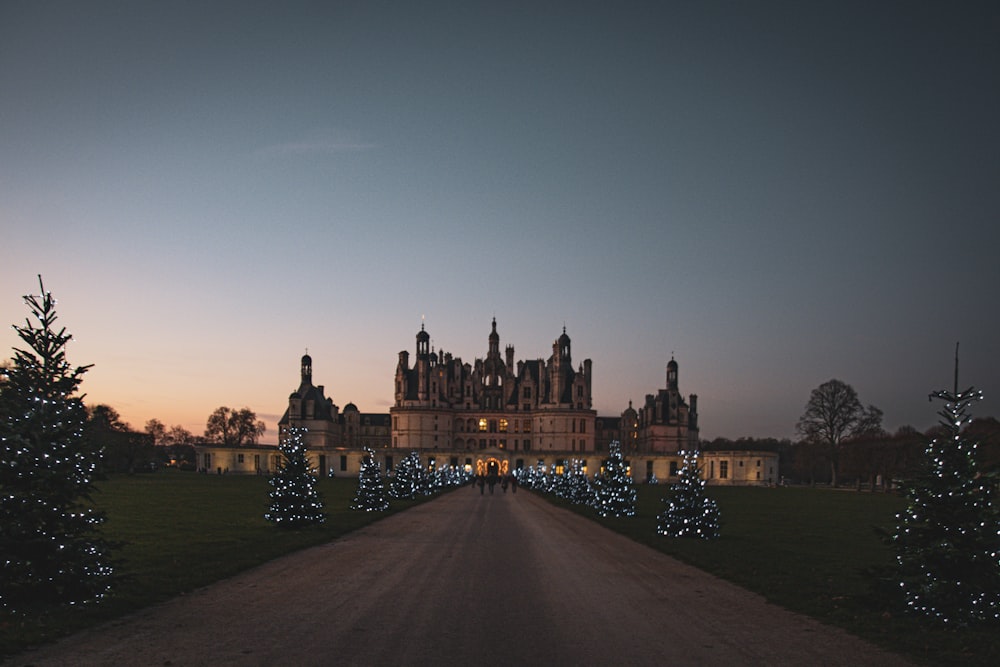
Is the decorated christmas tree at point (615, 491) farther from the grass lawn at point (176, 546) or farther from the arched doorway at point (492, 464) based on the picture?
the arched doorway at point (492, 464)

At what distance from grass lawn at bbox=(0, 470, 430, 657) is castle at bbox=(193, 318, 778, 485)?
261 feet

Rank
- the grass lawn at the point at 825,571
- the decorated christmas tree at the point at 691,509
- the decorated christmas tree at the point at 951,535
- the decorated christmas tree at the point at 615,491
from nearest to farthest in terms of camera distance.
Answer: the grass lawn at the point at 825,571, the decorated christmas tree at the point at 951,535, the decorated christmas tree at the point at 691,509, the decorated christmas tree at the point at 615,491

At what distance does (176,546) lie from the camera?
21.7 meters

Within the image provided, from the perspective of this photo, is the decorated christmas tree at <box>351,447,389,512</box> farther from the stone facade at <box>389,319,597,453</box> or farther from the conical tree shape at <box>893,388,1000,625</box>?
the stone facade at <box>389,319,597,453</box>

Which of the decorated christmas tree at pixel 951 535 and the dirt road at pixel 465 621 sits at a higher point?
the decorated christmas tree at pixel 951 535

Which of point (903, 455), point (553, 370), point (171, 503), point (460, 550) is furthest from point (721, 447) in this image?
point (460, 550)

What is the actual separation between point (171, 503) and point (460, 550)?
26020 millimetres

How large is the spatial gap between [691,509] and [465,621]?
15586mm

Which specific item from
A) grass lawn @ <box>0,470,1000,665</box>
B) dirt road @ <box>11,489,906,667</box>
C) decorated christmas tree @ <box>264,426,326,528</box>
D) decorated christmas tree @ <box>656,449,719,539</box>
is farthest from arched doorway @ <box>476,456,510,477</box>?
dirt road @ <box>11,489,906,667</box>

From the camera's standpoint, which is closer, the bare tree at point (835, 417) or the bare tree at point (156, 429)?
the bare tree at point (835, 417)

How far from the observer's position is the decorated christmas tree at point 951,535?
12250mm

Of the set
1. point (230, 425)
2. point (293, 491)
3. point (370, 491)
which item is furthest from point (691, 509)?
point (230, 425)

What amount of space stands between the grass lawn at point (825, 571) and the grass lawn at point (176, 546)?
10723mm

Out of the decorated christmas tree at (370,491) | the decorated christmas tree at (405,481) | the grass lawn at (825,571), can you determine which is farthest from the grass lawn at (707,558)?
the decorated christmas tree at (405,481)
